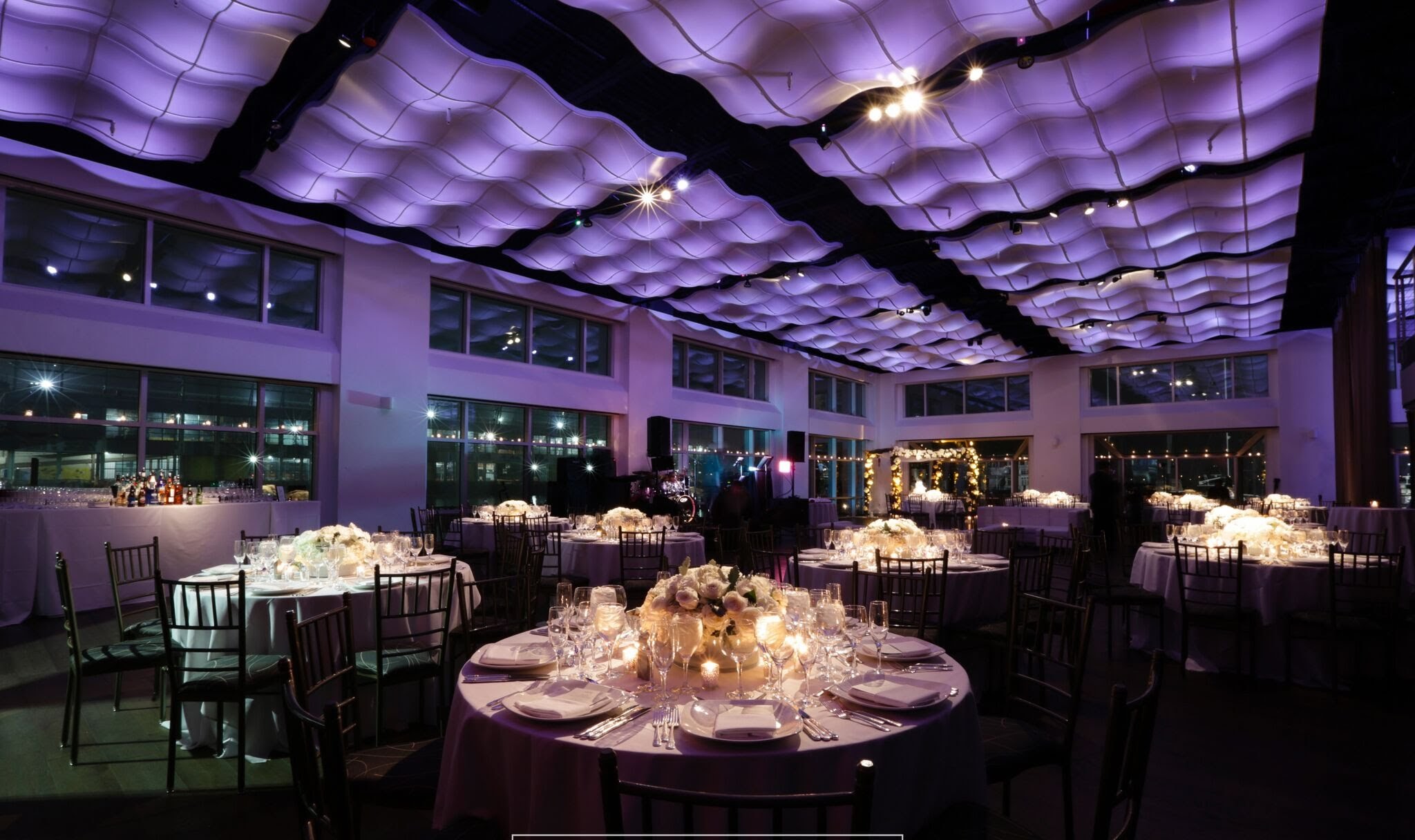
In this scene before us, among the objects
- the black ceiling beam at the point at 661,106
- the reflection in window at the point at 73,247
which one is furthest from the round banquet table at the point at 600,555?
the reflection in window at the point at 73,247

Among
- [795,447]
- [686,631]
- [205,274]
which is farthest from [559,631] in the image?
[795,447]

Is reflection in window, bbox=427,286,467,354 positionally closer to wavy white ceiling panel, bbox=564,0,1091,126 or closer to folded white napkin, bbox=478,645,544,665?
wavy white ceiling panel, bbox=564,0,1091,126

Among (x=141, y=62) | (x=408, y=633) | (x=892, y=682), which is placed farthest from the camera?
(x=141, y=62)

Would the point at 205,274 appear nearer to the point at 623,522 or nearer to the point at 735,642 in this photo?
the point at 623,522

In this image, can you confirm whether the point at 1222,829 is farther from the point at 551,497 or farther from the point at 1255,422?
the point at 1255,422

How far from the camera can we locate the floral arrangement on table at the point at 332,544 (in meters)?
4.64

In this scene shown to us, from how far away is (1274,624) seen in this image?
17.8 ft

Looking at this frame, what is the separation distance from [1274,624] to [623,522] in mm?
5583

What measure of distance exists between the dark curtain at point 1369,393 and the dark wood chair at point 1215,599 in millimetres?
8099

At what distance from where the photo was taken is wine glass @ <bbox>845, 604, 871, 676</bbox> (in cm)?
257

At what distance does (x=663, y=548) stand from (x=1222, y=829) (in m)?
5.04

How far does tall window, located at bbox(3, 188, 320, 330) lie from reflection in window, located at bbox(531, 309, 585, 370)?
3.95 meters

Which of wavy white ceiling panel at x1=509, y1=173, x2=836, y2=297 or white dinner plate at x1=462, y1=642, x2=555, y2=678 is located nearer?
white dinner plate at x1=462, y1=642, x2=555, y2=678

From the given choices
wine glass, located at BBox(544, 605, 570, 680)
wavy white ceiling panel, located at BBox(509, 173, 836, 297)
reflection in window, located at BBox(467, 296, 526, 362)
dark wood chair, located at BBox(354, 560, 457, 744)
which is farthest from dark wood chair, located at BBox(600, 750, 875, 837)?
reflection in window, located at BBox(467, 296, 526, 362)
